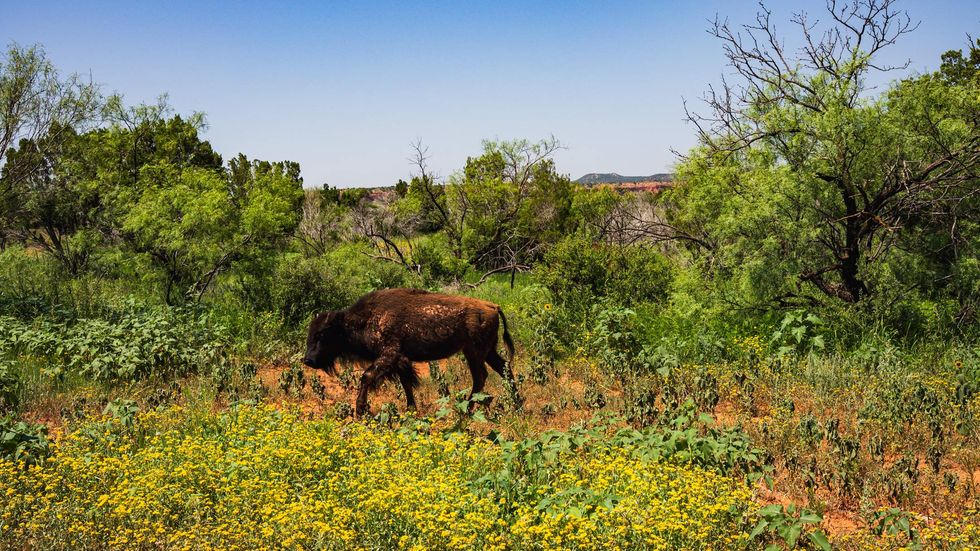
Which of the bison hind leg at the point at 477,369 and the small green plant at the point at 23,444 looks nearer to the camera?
the small green plant at the point at 23,444

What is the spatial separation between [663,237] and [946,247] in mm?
4013

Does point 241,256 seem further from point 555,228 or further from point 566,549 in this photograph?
point 555,228

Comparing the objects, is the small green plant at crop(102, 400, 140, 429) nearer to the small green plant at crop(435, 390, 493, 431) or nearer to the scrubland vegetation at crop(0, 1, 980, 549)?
the scrubland vegetation at crop(0, 1, 980, 549)

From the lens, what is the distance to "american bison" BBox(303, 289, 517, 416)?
832 centimetres

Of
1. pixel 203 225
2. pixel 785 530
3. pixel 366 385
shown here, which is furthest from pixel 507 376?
pixel 203 225

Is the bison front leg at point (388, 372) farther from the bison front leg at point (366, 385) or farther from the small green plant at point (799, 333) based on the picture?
the small green plant at point (799, 333)

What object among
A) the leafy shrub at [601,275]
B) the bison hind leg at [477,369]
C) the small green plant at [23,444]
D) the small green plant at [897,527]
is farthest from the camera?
the leafy shrub at [601,275]

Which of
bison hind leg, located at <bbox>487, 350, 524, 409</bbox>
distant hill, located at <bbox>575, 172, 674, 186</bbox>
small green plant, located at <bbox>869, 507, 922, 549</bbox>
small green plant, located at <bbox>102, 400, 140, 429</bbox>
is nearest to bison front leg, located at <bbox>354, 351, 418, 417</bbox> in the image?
bison hind leg, located at <bbox>487, 350, 524, 409</bbox>

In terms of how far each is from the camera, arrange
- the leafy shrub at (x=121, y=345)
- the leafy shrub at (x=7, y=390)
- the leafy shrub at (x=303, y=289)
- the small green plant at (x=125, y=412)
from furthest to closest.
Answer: the leafy shrub at (x=303, y=289), the leafy shrub at (x=121, y=345), the leafy shrub at (x=7, y=390), the small green plant at (x=125, y=412)

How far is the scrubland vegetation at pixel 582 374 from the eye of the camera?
15.4 feet

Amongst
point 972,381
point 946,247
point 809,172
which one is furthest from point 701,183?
point 972,381

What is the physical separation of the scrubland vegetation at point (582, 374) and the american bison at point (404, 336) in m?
0.48

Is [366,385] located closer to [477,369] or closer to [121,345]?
[477,369]

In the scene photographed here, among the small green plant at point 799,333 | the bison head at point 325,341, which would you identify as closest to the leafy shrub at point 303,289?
the bison head at point 325,341
